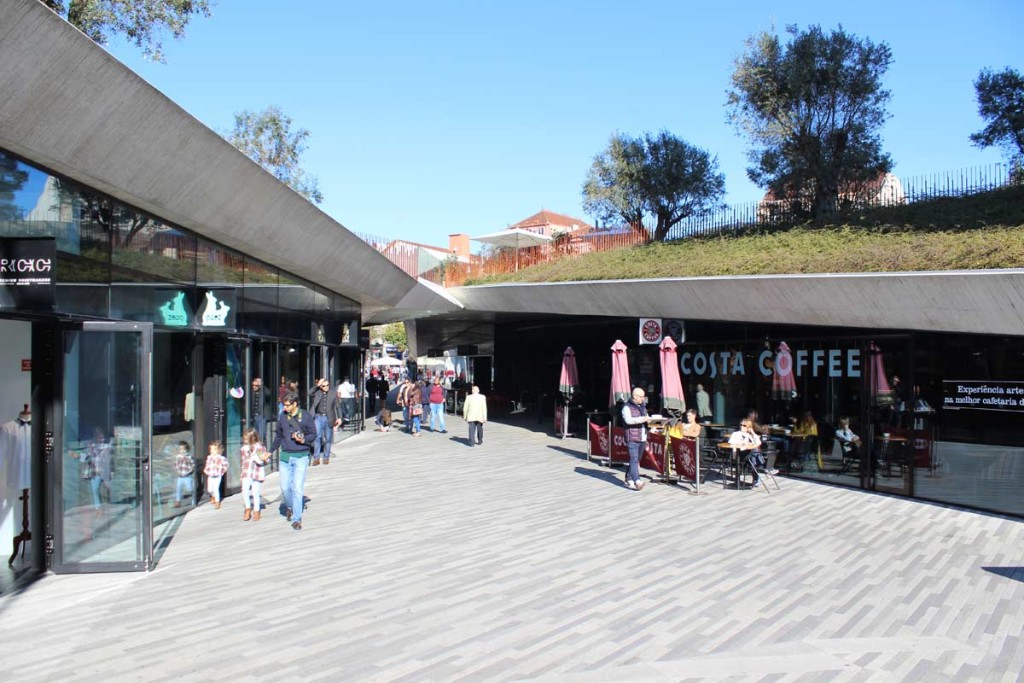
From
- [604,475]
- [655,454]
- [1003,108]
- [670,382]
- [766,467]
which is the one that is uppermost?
[1003,108]

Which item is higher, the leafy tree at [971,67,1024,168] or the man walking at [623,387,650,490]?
the leafy tree at [971,67,1024,168]

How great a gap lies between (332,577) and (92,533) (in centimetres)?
249

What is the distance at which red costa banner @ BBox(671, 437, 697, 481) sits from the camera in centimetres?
1240

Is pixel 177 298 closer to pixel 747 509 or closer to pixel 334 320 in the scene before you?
pixel 747 509

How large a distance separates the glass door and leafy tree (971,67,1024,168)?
23381mm

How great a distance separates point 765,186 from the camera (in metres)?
24.8

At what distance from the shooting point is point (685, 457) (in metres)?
12.6

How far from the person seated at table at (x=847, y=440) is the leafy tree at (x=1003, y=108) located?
13640 millimetres

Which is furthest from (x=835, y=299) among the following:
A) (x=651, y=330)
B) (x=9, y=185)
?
(x=9, y=185)

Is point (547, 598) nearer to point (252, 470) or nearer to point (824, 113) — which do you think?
point (252, 470)

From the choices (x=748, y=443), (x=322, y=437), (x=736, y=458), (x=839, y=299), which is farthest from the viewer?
(x=322, y=437)

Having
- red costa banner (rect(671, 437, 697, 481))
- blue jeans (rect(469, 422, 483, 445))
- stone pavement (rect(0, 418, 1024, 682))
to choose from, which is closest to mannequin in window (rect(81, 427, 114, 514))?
stone pavement (rect(0, 418, 1024, 682))

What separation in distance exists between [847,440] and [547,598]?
27.2ft

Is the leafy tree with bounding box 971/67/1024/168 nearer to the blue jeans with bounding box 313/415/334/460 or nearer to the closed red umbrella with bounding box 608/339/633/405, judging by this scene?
the closed red umbrella with bounding box 608/339/633/405
